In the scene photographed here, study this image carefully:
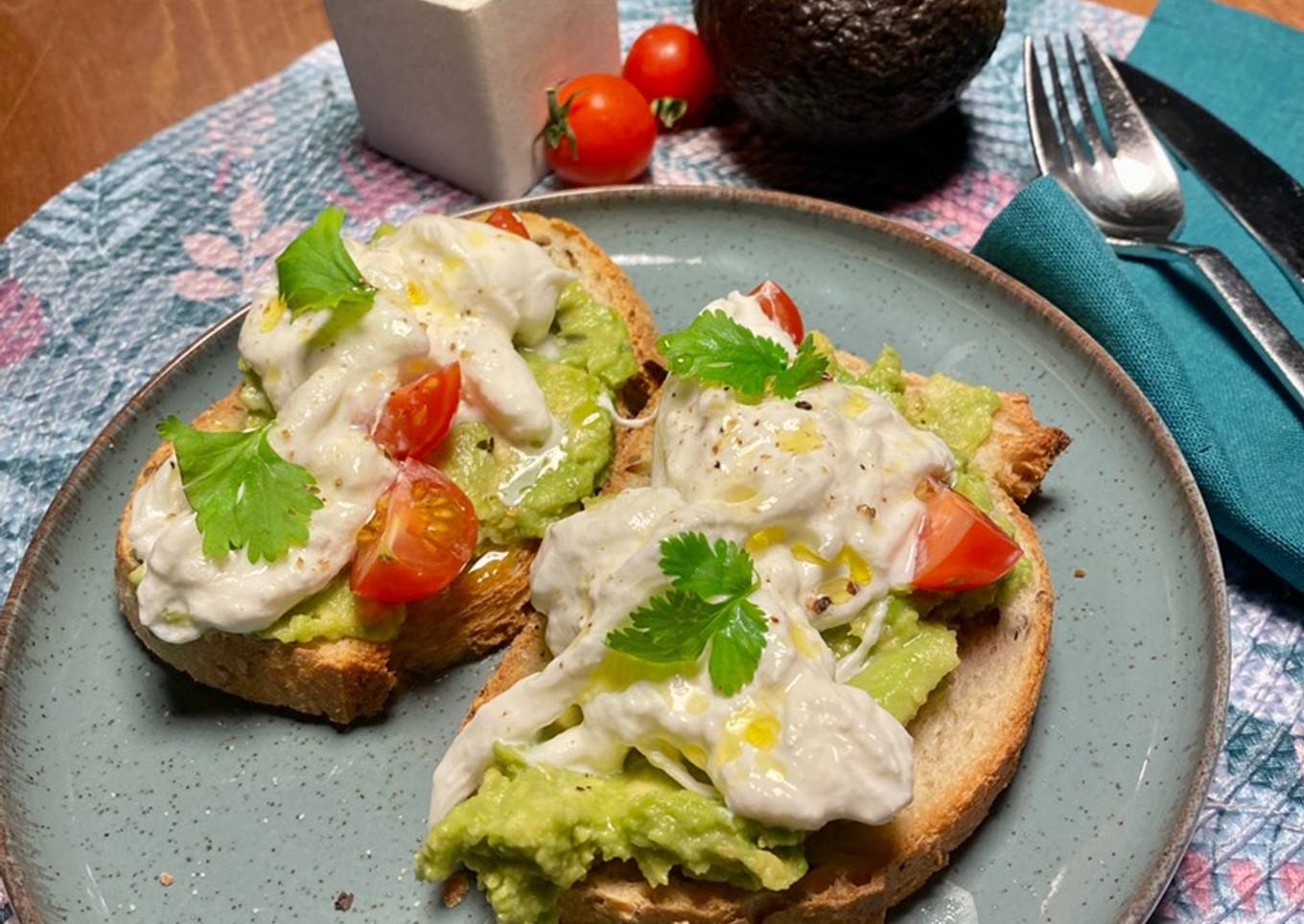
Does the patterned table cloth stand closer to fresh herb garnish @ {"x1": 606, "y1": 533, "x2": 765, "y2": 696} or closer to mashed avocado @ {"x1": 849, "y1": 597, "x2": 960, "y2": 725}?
mashed avocado @ {"x1": 849, "y1": 597, "x2": 960, "y2": 725}

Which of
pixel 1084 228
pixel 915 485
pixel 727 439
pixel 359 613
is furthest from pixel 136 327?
pixel 1084 228

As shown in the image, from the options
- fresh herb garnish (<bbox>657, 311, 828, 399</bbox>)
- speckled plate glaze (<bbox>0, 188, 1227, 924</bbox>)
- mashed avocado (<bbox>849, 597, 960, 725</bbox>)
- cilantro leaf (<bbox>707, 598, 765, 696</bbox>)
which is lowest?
speckled plate glaze (<bbox>0, 188, 1227, 924</bbox>)

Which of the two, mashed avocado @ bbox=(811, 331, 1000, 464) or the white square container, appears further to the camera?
the white square container

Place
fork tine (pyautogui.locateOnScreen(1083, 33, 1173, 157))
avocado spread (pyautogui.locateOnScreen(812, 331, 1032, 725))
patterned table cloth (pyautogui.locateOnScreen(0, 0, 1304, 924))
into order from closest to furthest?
avocado spread (pyautogui.locateOnScreen(812, 331, 1032, 725)), patterned table cloth (pyautogui.locateOnScreen(0, 0, 1304, 924)), fork tine (pyautogui.locateOnScreen(1083, 33, 1173, 157))

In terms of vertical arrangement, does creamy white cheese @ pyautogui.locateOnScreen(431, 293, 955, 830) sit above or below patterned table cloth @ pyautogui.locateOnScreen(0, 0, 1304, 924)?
above

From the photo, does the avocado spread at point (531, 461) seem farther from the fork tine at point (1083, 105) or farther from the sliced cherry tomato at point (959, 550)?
the fork tine at point (1083, 105)

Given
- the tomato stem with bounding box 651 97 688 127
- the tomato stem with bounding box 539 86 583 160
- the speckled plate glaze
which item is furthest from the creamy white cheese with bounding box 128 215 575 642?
the tomato stem with bounding box 651 97 688 127

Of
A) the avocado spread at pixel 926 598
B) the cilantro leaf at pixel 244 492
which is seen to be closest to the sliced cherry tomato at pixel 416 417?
the cilantro leaf at pixel 244 492
